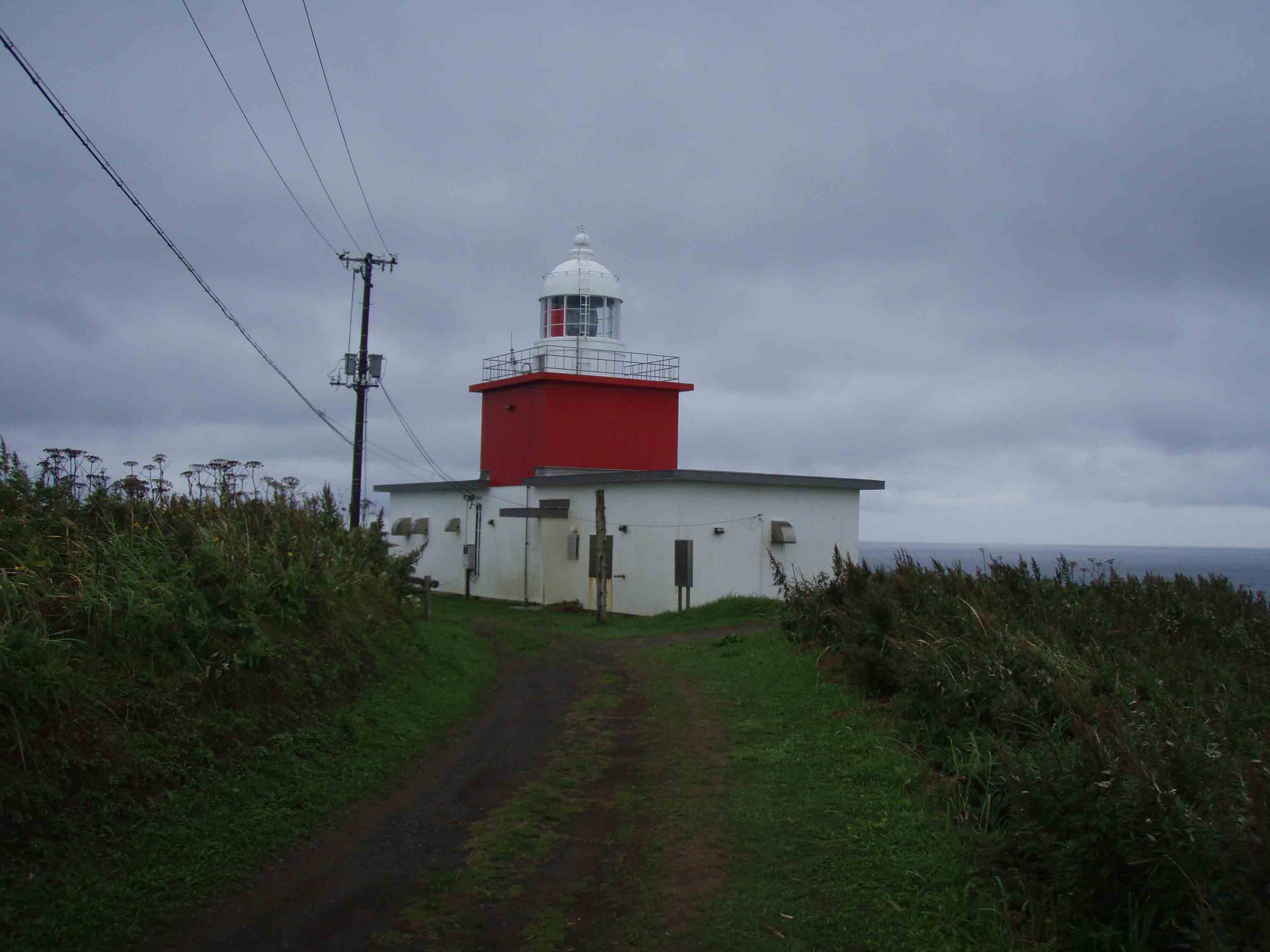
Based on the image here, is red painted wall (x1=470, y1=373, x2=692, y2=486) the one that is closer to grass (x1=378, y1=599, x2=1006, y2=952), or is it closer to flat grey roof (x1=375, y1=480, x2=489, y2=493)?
flat grey roof (x1=375, y1=480, x2=489, y2=493)

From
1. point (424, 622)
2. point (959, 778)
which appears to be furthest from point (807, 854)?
point (424, 622)

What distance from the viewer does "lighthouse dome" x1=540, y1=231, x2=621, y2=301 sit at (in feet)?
88.7

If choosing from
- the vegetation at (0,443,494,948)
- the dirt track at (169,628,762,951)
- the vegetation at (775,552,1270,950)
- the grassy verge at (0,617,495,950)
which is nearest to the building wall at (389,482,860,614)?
the vegetation at (775,552,1270,950)

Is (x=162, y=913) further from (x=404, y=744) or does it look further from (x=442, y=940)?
(x=404, y=744)

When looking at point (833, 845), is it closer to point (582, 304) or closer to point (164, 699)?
point (164, 699)

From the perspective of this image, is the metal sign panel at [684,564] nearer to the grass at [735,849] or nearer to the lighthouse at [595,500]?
the lighthouse at [595,500]

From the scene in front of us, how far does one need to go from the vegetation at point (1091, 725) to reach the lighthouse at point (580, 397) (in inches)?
504

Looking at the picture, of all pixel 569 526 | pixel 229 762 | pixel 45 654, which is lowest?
pixel 229 762

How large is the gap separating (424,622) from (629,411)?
10800mm

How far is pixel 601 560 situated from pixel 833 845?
15.0 m

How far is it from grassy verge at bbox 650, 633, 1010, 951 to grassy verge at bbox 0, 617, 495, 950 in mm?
2436

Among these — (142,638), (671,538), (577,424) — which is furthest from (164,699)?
(577,424)

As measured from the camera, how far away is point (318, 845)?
602cm

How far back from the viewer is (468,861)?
19.0 feet
